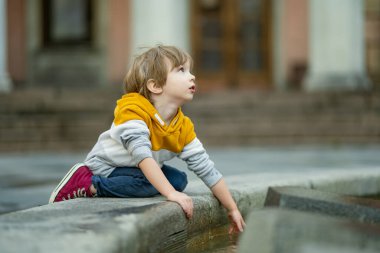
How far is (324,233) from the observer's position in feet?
6.65

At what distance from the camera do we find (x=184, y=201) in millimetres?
2572

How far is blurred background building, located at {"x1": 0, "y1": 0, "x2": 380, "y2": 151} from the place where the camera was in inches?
374

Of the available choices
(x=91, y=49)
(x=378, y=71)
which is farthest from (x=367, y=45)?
(x=91, y=49)

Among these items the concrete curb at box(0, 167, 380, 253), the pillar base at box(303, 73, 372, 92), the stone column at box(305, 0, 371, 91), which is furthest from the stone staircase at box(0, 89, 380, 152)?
the concrete curb at box(0, 167, 380, 253)

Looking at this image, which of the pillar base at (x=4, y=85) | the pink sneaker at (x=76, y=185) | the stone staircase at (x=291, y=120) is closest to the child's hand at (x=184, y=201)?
the pink sneaker at (x=76, y=185)

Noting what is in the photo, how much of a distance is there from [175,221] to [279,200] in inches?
15.5

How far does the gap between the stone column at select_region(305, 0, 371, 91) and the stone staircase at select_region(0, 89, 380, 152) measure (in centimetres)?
85

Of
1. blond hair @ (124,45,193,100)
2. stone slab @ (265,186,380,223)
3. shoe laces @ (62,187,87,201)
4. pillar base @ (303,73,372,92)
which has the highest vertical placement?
blond hair @ (124,45,193,100)

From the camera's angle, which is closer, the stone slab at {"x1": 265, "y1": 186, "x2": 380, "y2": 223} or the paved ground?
the stone slab at {"x1": 265, "y1": 186, "x2": 380, "y2": 223}

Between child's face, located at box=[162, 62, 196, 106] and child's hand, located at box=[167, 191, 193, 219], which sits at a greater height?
child's face, located at box=[162, 62, 196, 106]

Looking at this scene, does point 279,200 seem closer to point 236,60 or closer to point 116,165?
point 116,165

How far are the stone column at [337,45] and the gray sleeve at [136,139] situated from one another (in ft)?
27.8

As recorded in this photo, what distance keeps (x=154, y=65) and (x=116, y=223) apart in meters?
0.96

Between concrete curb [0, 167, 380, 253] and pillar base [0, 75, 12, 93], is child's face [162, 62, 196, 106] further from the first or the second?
pillar base [0, 75, 12, 93]
